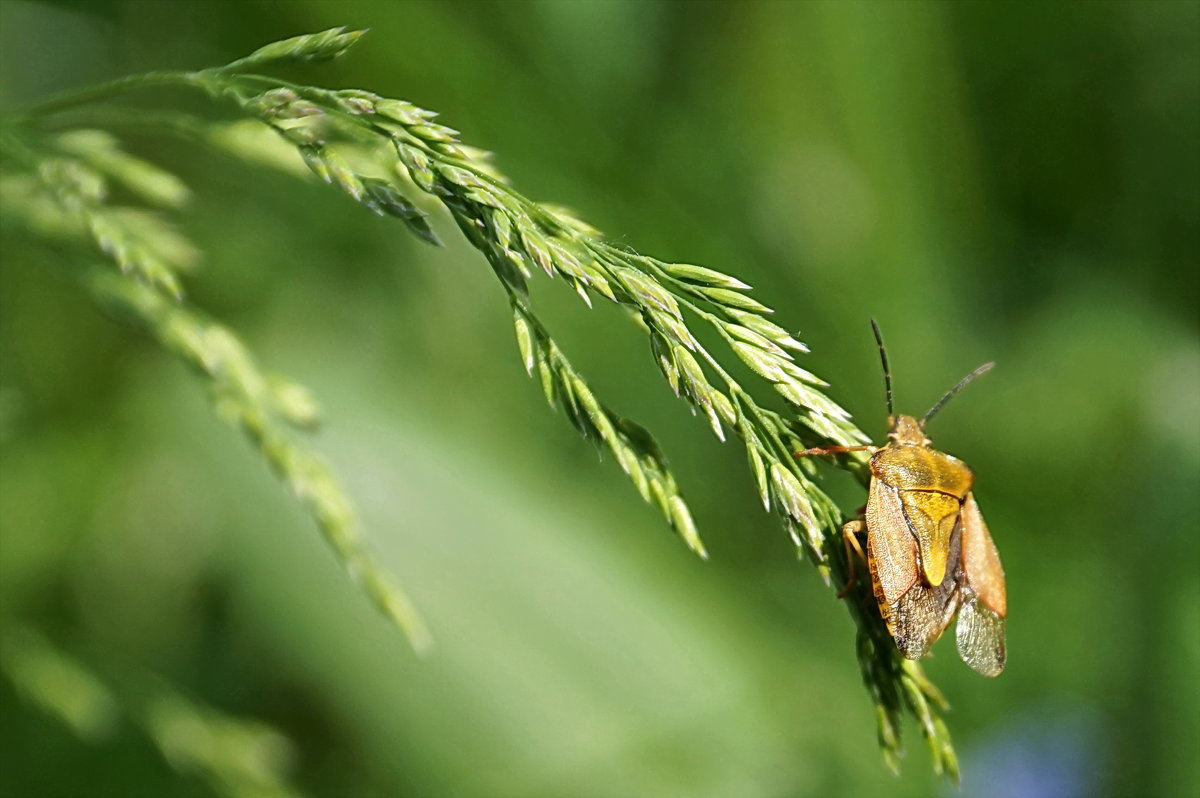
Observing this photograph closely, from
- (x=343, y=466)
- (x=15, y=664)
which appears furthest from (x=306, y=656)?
(x=15, y=664)

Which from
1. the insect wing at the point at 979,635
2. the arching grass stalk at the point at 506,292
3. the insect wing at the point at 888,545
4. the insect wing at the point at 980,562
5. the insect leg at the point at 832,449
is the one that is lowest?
the insect wing at the point at 979,635

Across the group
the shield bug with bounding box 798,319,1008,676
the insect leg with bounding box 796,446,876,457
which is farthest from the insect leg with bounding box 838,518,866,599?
the insect leg with bounding box 796,446,876,457

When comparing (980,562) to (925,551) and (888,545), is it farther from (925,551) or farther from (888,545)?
(888,545)

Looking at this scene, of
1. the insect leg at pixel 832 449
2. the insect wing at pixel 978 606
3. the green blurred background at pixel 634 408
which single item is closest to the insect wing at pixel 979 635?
the insect wing at pixel 978 606

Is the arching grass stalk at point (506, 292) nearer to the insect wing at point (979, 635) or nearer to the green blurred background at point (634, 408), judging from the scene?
the insect wing at point (979, 635)

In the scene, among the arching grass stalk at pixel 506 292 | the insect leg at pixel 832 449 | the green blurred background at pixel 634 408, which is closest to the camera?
the arching grass stalk at pixel 506 292

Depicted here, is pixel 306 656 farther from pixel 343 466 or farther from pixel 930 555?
pixel 930 555

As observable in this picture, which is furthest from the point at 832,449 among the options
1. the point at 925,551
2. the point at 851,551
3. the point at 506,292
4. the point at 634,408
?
the point at 634,408
